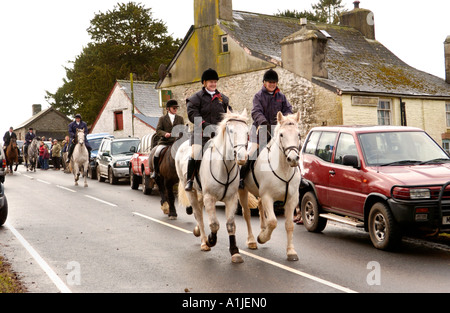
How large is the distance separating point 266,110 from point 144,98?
143 feet

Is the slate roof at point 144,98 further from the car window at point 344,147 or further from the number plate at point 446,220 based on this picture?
the number plate at point 446,220

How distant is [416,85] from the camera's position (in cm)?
3036

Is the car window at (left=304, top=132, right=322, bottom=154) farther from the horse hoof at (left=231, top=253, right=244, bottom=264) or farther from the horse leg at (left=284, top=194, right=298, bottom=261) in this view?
the horse hoof at (left=231, top=253, right=244, bottom=264)

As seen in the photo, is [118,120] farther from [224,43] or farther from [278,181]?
[278,181]

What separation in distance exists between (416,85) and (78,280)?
26.2 meters

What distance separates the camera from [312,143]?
492 inches

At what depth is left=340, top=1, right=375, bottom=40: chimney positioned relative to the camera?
124 feet

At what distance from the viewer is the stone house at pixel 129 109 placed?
49562mm

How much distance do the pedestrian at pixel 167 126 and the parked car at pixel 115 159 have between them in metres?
9.24

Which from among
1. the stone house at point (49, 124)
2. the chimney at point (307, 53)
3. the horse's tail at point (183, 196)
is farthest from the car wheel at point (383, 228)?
the stone house at point (49, 124)

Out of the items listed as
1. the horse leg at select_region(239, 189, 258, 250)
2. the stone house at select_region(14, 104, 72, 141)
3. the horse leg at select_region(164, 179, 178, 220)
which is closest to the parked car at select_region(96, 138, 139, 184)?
the horse leg at select_region(164, 179, 178, 220)

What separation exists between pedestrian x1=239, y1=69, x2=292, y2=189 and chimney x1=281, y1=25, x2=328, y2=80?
16.6 metres
